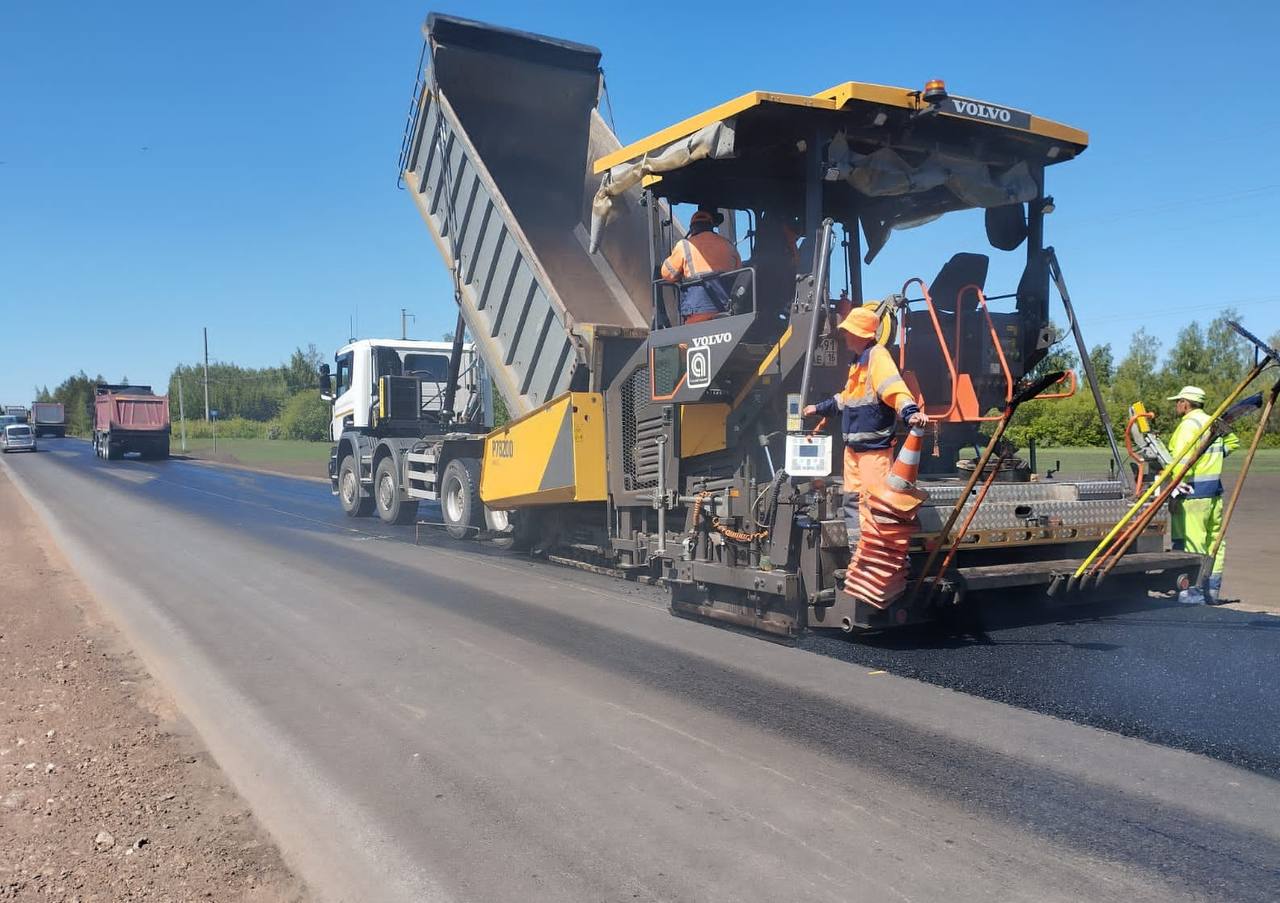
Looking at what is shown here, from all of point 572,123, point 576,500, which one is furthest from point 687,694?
point 572,123

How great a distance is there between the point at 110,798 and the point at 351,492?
11392 mm

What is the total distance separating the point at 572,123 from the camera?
11195 mm

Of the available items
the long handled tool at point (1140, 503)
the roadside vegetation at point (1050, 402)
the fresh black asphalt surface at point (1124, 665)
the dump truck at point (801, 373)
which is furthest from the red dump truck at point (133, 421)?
the long handled tool at point (1140, 503)

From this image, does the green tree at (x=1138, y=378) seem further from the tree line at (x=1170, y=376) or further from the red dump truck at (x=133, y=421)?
the red dump truck at (x=133, y=421)

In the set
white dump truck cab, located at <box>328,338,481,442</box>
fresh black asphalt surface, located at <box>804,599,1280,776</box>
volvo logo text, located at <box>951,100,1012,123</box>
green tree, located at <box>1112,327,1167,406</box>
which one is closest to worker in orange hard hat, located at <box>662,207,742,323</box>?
volvo logo text, located at <box>951,100,1012,123</box>

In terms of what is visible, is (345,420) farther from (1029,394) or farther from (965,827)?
(965,827)

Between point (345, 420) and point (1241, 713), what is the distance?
13.4m

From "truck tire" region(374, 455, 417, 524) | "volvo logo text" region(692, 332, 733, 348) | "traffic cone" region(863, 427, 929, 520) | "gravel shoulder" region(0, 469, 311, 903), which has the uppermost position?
"volvo logo text" region(692, 332, 733, 348)

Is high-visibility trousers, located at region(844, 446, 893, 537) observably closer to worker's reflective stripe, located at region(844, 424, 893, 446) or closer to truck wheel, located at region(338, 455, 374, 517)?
worker's reflective stripe, located at region(844, 424, 893, 446)

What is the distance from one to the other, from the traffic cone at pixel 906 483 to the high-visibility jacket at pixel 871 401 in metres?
0.24

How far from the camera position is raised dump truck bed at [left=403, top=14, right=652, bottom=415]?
9.91 meters

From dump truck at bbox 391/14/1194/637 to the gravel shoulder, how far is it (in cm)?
332

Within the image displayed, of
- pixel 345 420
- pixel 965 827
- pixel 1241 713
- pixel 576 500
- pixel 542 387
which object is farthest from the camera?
pixel 345 420

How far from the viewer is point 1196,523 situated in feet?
23.7
